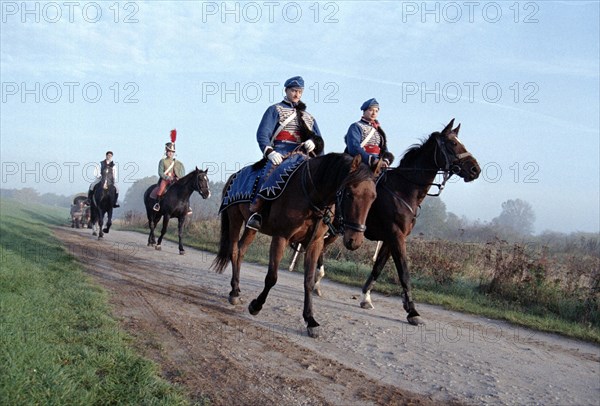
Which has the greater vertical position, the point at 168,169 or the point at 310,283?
the point at 168,169

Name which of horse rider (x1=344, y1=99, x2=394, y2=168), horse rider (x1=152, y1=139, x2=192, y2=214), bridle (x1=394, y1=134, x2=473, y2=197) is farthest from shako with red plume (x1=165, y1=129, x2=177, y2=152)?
bridle (x1=394, y1=134, x2=473, y2=197)

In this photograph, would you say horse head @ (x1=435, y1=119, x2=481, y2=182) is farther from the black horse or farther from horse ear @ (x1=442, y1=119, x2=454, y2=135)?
the black horse

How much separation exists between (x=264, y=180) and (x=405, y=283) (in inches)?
108

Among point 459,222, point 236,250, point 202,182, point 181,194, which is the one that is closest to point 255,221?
point 236,250

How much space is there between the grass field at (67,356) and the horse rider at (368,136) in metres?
4.70

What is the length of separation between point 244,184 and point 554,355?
512 cm

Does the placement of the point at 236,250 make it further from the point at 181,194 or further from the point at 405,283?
the point at 181,194

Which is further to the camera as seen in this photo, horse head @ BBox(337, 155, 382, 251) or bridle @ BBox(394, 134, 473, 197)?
bridle @ BBox(394, 134, 473, 197)

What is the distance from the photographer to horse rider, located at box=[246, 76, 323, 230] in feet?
22.4

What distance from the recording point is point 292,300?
26.1ft

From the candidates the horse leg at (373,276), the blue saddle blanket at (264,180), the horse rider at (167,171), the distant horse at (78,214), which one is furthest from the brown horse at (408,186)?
the distant horse at (78,214)

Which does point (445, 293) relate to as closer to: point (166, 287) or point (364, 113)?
point (364, 113)

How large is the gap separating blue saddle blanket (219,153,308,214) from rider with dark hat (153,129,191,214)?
8.25 m

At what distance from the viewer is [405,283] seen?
23.1 ft
